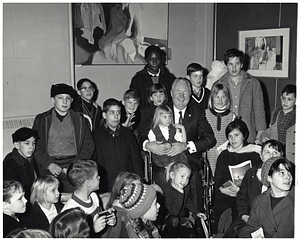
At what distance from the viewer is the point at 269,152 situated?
2967 mm

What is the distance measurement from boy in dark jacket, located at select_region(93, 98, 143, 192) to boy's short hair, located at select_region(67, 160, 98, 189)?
2.03 feet

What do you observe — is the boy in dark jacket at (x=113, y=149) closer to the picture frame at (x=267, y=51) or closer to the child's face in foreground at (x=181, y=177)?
the child's face in foreground at (x=181, y=177)

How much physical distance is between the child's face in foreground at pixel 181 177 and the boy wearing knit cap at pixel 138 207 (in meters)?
0.64

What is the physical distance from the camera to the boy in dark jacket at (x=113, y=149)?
326 cm

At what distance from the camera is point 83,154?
3.27 metres

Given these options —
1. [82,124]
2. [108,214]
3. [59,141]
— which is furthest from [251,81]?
[108,214]

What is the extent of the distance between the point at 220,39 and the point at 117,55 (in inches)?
71.7

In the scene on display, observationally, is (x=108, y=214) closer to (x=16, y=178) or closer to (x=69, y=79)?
(x=16, y=178)

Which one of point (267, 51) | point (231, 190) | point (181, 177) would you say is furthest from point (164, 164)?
point (267, 51)

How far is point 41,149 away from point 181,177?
4.04ft

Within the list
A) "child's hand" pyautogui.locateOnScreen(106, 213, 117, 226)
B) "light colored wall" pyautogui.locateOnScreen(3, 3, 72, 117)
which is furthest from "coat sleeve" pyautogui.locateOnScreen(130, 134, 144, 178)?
"light colored wall" pyautogui.locateOnScreen(3, 3, 72, 117)

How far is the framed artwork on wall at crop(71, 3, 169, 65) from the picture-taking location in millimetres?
4914

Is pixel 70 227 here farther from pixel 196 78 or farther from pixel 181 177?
pixel 196 78

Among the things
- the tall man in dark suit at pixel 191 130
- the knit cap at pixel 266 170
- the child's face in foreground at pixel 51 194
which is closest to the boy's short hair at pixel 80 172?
the child's face in foreground at pixel 51 194
